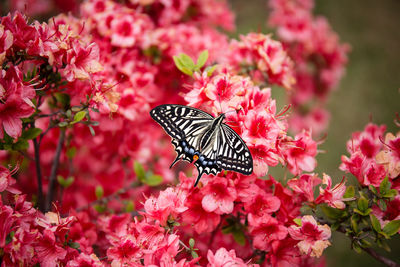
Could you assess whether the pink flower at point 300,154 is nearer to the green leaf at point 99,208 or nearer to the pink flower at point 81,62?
the pink flower at point 81,62

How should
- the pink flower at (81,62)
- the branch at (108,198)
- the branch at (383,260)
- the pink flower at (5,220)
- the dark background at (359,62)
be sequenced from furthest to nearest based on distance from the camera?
the dark background at (359,62), the branch at (108,198), the pink flower at (81,62), the branch at (383,260), the pink flower at (5,220)

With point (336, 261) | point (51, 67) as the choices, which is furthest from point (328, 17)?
point (51, 67)

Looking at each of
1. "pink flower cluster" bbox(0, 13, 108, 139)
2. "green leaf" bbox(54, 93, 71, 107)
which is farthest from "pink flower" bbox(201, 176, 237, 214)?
"green leaf" bbox(54, 93, 71, 107)

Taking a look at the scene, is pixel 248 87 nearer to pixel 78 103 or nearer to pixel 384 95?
pixel 78 103

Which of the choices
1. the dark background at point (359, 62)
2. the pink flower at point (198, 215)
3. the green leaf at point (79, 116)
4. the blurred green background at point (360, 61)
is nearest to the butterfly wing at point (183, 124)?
the pink flower at point (198, 215)

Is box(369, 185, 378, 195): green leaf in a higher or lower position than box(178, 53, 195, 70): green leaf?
lower

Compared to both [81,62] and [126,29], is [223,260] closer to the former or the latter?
[81,62]

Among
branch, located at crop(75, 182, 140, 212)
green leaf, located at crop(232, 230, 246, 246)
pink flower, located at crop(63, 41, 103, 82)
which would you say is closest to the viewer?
pink flower, located at crop(63, 41, 103, 82)

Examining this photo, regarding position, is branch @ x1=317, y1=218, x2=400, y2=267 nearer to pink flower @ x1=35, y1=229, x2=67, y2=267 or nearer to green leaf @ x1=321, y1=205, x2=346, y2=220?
green leaf @ x1=321, y1=205, x2=346, y2=220
